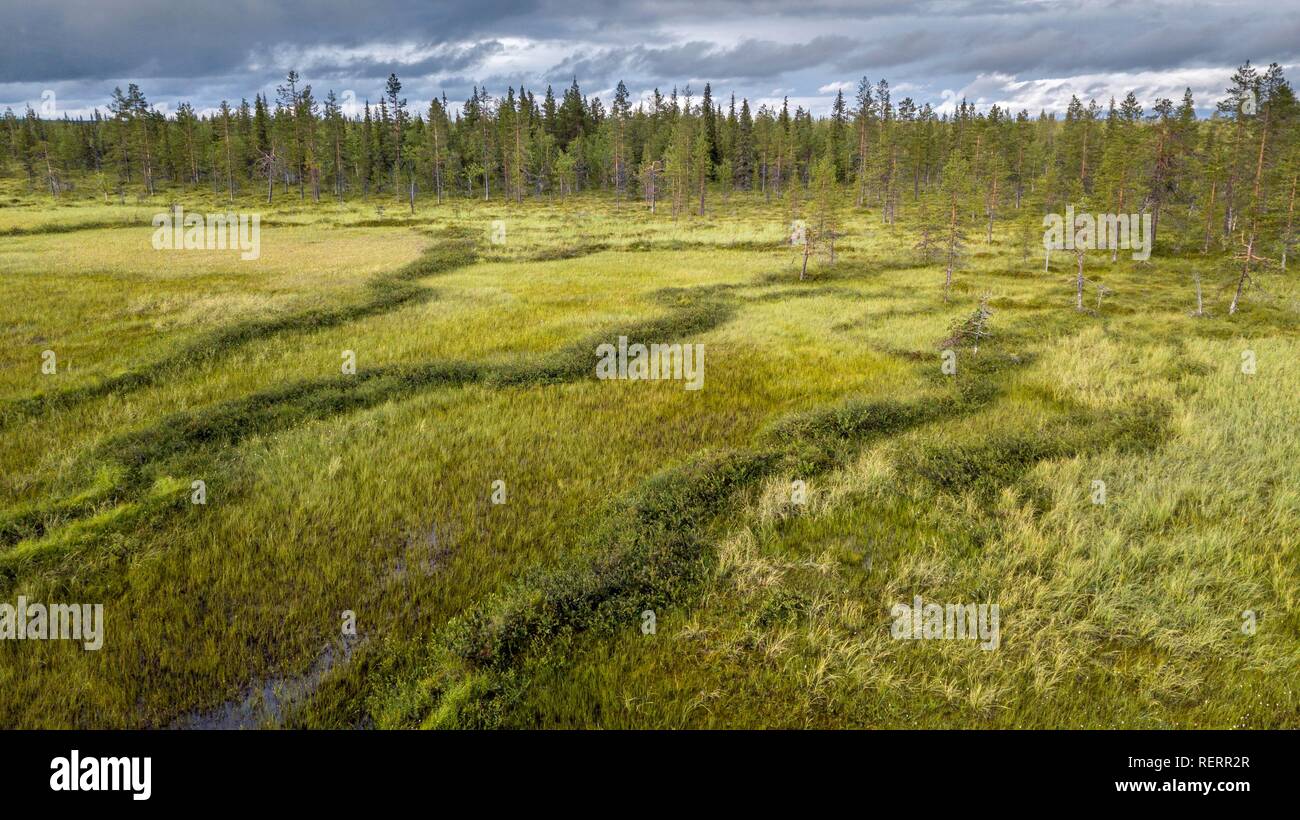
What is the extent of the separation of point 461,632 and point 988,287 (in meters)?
39.2

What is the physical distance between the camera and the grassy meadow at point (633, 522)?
7.10 metres

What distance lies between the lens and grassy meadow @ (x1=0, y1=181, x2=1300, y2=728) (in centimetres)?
710

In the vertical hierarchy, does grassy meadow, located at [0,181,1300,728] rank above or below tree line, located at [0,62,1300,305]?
below

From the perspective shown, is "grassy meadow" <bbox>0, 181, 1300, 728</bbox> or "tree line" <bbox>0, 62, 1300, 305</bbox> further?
"tree line" <bbox>0, 62, 1300, 305</bbox>

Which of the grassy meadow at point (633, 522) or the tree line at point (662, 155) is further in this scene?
the tree line at point (662, 155)

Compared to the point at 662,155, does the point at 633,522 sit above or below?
below

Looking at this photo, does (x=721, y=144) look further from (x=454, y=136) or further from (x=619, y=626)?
(x=619, y=626)

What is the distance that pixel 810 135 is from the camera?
4860 inches

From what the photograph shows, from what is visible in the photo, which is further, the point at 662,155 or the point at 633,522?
the point at 662,155

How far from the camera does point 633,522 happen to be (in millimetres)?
11000

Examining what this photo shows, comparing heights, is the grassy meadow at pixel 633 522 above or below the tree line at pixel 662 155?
below
